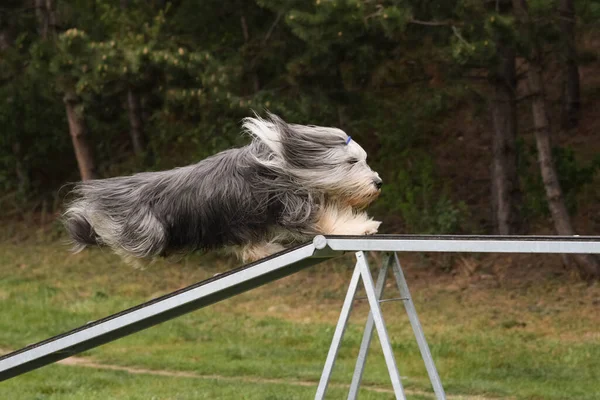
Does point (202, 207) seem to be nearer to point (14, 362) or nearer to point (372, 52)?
point (14, 362)

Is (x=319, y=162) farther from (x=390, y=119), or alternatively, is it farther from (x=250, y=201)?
(x=390, y=119)

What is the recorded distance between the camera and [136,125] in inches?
666

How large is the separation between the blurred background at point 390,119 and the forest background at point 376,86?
0.11 ft

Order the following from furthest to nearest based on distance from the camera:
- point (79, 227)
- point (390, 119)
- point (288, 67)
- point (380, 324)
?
1. point (390, 119)
2. point (288, 67)
3. point (79, 227)
4. point (380, 324)

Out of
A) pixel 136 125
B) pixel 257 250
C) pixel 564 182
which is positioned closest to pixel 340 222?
pixel 257 250

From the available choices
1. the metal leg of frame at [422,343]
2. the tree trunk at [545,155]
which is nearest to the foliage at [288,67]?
the tree trunk at [545,155]

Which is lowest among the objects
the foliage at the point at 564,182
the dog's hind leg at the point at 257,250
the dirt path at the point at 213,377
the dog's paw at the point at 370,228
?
the dirt path at the point at 213,377

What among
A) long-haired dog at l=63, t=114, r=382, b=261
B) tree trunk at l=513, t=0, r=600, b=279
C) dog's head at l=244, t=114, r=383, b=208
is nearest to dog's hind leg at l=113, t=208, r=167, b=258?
long-haired dog at l=63, t=114, r=382, b=261

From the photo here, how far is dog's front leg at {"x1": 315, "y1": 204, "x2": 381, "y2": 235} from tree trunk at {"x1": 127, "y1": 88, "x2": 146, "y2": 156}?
11738mm

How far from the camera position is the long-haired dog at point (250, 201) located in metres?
5.13

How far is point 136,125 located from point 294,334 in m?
7.56

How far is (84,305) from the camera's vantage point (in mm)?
12375

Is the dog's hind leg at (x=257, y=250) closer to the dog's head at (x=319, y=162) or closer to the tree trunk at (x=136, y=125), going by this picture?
the dog's head at (x=319, y=162)

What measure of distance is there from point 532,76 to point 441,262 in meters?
2.92
